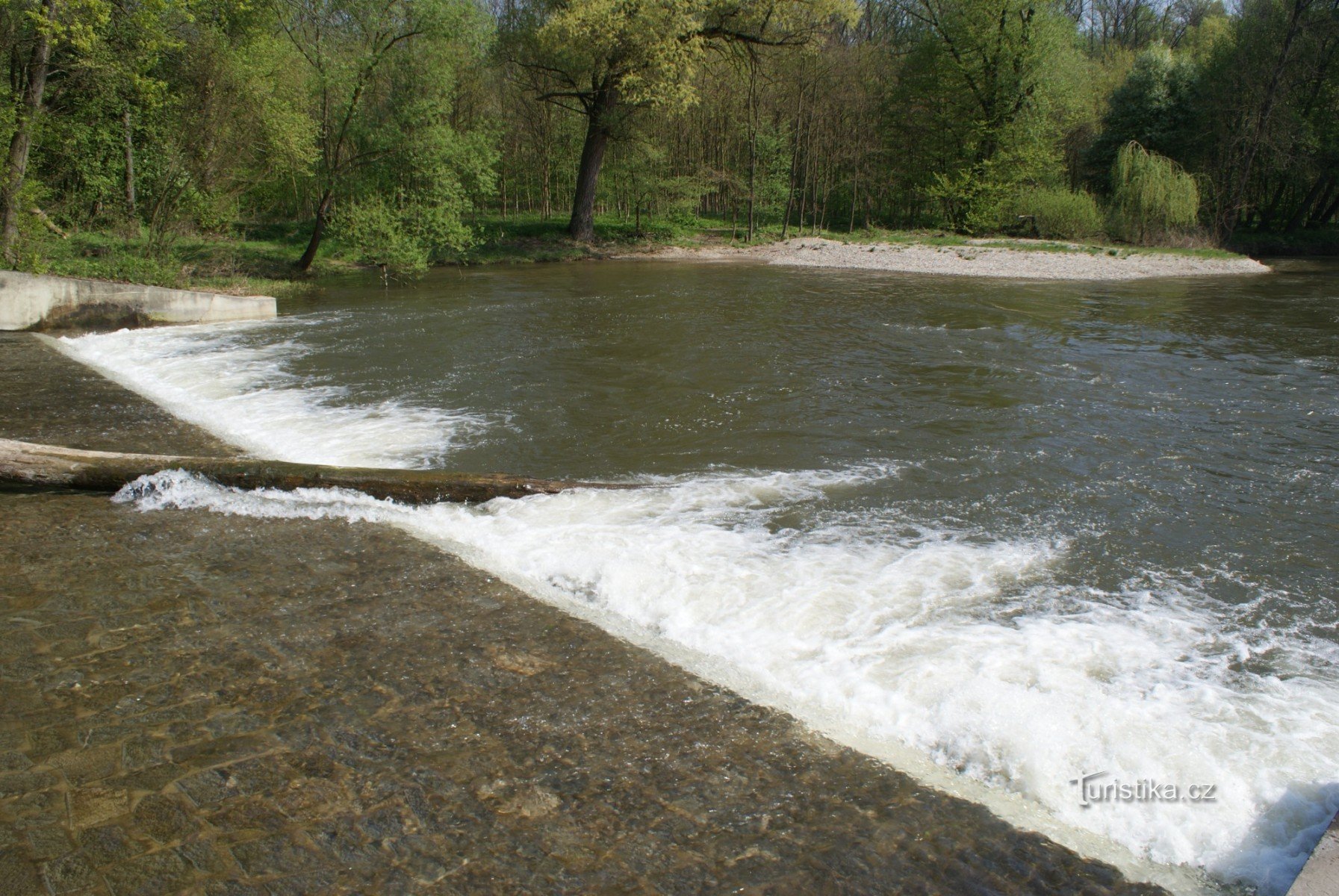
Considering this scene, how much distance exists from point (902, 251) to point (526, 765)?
32206mm

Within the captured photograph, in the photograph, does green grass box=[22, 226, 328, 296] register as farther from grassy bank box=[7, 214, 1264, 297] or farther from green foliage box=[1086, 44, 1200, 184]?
green foliage box=[1086, 44, 1200, 184]

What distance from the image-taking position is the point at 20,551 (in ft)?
19.2

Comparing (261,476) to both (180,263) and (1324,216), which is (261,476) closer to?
(180,263)

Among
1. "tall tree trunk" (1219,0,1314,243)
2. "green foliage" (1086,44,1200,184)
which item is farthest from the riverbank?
"green foliage" (1086,44,1200,184)

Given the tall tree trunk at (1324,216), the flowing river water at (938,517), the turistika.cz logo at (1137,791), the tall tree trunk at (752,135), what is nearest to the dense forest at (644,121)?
the tall tree trunk at (752,135)

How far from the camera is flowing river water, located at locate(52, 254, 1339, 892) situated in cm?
396

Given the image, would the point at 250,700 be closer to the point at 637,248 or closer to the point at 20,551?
the point at 20,551

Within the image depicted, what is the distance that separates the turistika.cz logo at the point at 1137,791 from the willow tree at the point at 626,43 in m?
28.8

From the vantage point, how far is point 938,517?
6.87 metres

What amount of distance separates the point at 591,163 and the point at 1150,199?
69.5 ft

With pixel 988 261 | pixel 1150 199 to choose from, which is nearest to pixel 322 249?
pixel 988 261

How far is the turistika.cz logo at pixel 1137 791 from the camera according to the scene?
3654 millimetres

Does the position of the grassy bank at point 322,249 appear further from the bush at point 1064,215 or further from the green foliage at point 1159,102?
the green foliage at point 1159,102

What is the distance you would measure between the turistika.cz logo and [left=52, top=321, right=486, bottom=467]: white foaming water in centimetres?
626
